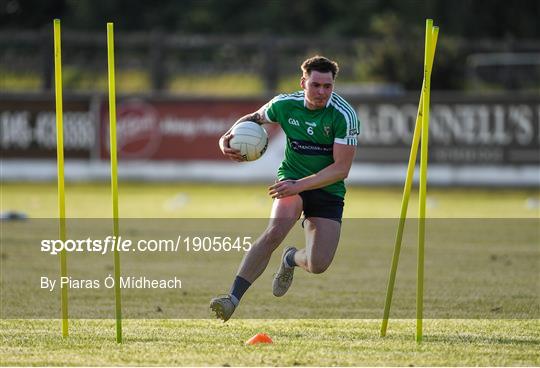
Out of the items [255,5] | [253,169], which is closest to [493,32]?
[255,5]

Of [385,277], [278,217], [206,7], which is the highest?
[206,7]

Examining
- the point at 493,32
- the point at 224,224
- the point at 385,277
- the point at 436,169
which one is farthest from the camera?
the point at 493,32

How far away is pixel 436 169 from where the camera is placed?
31.1 meters

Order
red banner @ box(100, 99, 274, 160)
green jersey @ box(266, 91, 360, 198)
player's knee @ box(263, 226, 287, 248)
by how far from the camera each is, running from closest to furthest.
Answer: player's knee @ box(263, 226, 287, 248)
green jersey @ box(266, 91, 360, 198)
red banner @ box(100, 99, 274, 160)

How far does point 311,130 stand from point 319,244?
39.6 inches

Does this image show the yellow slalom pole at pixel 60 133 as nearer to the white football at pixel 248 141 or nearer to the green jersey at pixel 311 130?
→ the white football at pixel 248 141

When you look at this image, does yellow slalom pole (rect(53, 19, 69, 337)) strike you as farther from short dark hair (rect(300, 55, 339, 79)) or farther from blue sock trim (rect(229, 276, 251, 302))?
short dark hair (rect(300, 55, 339, 79))

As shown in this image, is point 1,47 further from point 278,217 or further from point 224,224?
point 278,217

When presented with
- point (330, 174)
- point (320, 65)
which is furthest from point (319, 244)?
point (320, 65)

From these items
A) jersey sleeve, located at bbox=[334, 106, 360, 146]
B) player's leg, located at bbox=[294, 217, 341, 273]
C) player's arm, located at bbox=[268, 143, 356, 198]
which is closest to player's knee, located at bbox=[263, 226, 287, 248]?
player's arm, located at bbox=[268, 143, 356, 198]

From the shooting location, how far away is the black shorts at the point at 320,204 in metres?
10.8

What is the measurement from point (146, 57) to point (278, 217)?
27.1 meters

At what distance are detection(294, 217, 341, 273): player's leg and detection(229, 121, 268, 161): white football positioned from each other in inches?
32.2

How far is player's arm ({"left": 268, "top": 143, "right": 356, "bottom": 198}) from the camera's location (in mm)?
10086
